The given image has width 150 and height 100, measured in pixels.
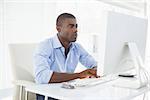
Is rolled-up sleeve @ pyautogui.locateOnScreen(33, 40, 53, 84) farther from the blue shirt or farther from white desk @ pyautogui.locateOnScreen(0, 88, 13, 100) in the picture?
white desk @ pyautogui.locateOnScreen(0, 88, 13, 100)

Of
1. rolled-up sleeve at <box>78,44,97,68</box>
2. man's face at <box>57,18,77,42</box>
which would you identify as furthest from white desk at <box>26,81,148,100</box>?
rolled-up sleeve at <box>78,44,97,68</box>

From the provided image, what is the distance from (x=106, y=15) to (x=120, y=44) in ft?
0.74

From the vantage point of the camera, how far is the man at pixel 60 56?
4.78 feet

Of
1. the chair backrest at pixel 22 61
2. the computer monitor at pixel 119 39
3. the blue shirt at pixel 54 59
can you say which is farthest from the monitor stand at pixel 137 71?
the chair backrest at pixel 22 61

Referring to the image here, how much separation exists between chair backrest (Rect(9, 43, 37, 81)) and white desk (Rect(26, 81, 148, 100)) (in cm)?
40

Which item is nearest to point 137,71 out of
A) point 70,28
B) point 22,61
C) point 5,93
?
point 70,28

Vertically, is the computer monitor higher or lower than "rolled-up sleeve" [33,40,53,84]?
higher

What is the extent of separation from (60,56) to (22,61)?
0.99 ft

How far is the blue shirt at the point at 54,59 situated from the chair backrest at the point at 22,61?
0.18 m

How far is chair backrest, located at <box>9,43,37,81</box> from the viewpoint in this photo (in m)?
1.67

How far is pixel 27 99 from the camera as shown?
1.57m

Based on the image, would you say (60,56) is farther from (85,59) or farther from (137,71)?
(137,71)

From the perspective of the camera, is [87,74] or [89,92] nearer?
[89,92]

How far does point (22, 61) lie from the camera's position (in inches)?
67.4
